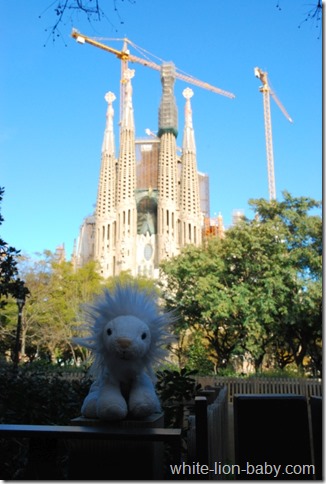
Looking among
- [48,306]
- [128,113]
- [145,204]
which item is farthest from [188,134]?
[48,306]

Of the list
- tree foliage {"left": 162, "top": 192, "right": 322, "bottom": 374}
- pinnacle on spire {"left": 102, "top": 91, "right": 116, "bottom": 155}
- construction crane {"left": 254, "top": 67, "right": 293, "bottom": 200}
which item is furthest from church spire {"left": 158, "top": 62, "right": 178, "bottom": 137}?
tree foliage {"left": 162, "top": 192, "right": 322, "bottom": 374}

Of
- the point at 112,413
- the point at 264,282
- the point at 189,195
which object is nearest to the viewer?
the point at 112,413

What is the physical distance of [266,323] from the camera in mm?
17641

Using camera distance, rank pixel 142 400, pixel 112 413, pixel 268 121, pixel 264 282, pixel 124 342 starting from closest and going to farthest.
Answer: pixel 112 413, pixel 142 400, pixel 124 342, pixel 264 282, pixel 268 121

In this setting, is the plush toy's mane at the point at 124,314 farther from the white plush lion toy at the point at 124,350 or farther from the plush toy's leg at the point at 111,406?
the plush toy's leg at the point at 111,406

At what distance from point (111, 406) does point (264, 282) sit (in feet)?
50.1

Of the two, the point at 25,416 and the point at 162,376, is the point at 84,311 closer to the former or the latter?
the point at 162,376

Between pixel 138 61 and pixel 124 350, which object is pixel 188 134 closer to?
pixel 138 61

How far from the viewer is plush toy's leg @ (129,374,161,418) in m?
2.41

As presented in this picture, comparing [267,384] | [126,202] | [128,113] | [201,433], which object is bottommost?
[267,384]

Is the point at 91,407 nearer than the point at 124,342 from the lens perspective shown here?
Yes

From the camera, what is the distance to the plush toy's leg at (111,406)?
233 cm

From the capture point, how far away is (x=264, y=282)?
17.0m

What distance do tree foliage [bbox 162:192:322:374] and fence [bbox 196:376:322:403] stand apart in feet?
13.4
